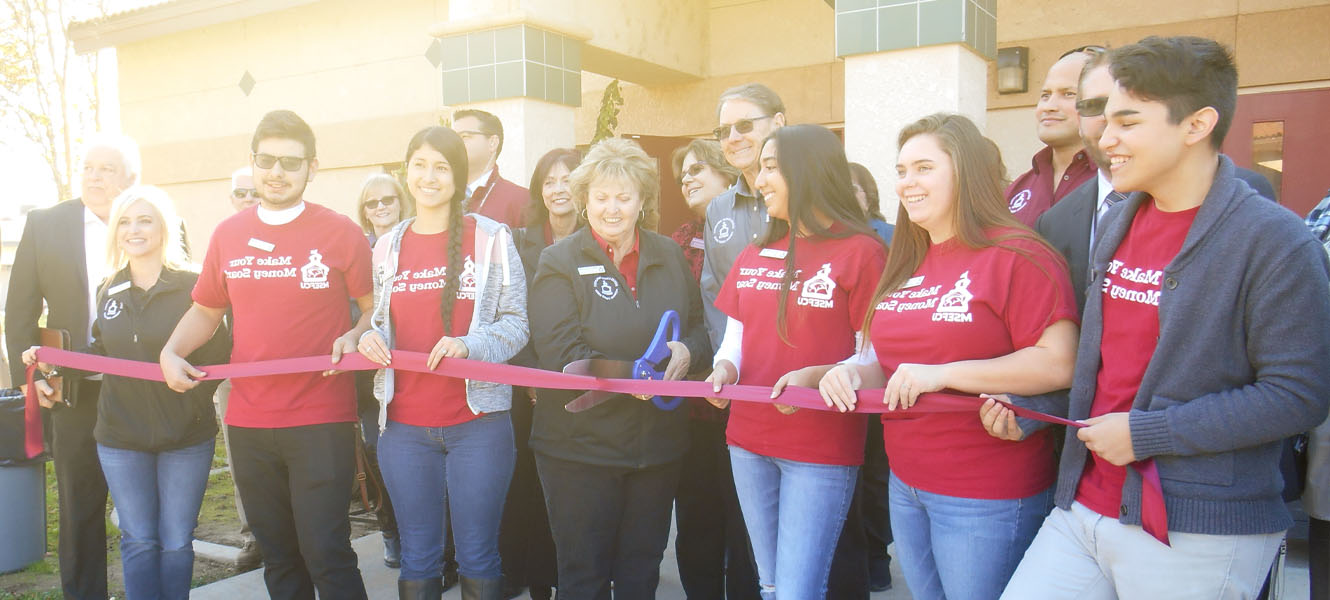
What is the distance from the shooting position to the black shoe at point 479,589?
132 inches

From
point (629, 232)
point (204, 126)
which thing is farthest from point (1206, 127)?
point (204, 126)

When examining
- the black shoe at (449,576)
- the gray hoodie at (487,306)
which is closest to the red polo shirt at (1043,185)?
the gray hoodie at (487,306)

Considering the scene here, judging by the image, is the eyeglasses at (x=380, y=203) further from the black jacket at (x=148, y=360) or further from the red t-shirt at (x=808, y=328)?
the red t-shirt at (x=808, y=328)

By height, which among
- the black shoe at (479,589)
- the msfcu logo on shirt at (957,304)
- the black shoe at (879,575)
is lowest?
the black shoe at (879,575)

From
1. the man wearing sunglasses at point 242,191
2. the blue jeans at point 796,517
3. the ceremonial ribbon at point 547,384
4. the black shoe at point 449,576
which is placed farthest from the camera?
the man wearing sunglasses at point 242,191

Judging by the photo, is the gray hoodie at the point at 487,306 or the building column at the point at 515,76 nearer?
the gray hoodie at the point at 487,306

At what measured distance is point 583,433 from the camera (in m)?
3.27

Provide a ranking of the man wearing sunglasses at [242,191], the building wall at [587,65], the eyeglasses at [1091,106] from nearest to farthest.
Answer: the eyeglasses at [1091,106] < the man wearing sunglasses at [242,191] < the building wall at [587,65]

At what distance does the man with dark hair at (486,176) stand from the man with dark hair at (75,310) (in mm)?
1621

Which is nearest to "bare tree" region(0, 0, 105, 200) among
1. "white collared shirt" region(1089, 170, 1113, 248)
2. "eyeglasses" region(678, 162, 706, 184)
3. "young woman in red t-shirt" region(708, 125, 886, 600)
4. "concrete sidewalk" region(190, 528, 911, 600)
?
"concrete sidewalk" region(190, 528, 911, 600)

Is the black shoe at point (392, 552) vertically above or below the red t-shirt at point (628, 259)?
below

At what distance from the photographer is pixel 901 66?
5.42 metres

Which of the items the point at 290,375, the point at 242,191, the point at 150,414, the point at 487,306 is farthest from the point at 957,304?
the point at 242,191

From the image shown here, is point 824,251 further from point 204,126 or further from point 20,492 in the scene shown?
point 204,126
